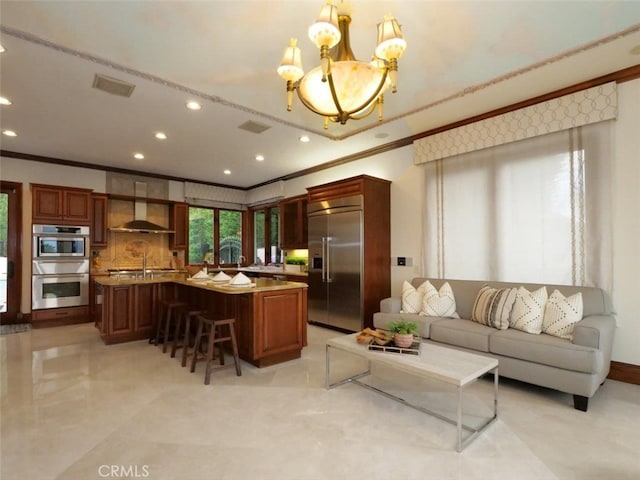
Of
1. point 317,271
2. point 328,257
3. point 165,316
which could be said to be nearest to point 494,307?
point 328,257

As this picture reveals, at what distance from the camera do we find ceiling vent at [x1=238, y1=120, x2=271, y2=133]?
13.7ft

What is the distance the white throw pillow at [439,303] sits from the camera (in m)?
3.74

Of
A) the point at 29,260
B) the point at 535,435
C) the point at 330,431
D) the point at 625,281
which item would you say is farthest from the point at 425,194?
the point at 29,260

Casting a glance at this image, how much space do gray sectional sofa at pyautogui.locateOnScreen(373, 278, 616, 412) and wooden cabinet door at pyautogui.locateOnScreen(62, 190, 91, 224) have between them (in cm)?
561

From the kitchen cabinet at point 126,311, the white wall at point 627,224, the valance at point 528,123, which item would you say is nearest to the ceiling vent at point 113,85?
the kitchen cabinet at point 126,311

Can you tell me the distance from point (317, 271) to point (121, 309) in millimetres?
2826

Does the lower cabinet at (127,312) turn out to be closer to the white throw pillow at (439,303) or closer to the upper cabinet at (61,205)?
the upper cabinet at (61,205)

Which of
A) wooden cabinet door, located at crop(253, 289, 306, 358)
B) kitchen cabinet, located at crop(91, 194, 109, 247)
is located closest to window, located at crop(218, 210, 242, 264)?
kitchen cabinet, located at crop(91, 194, 109, 247)

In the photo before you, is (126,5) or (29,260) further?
(29,260)

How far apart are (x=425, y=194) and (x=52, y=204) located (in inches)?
233

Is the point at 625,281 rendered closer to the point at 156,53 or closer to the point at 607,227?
the point at 607,227

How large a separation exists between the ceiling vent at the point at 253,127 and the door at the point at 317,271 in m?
1.66

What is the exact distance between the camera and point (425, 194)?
4.55 metres

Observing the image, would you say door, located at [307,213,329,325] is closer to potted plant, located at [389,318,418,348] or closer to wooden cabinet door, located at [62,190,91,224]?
potted plant, located at [389,318,418,348]
